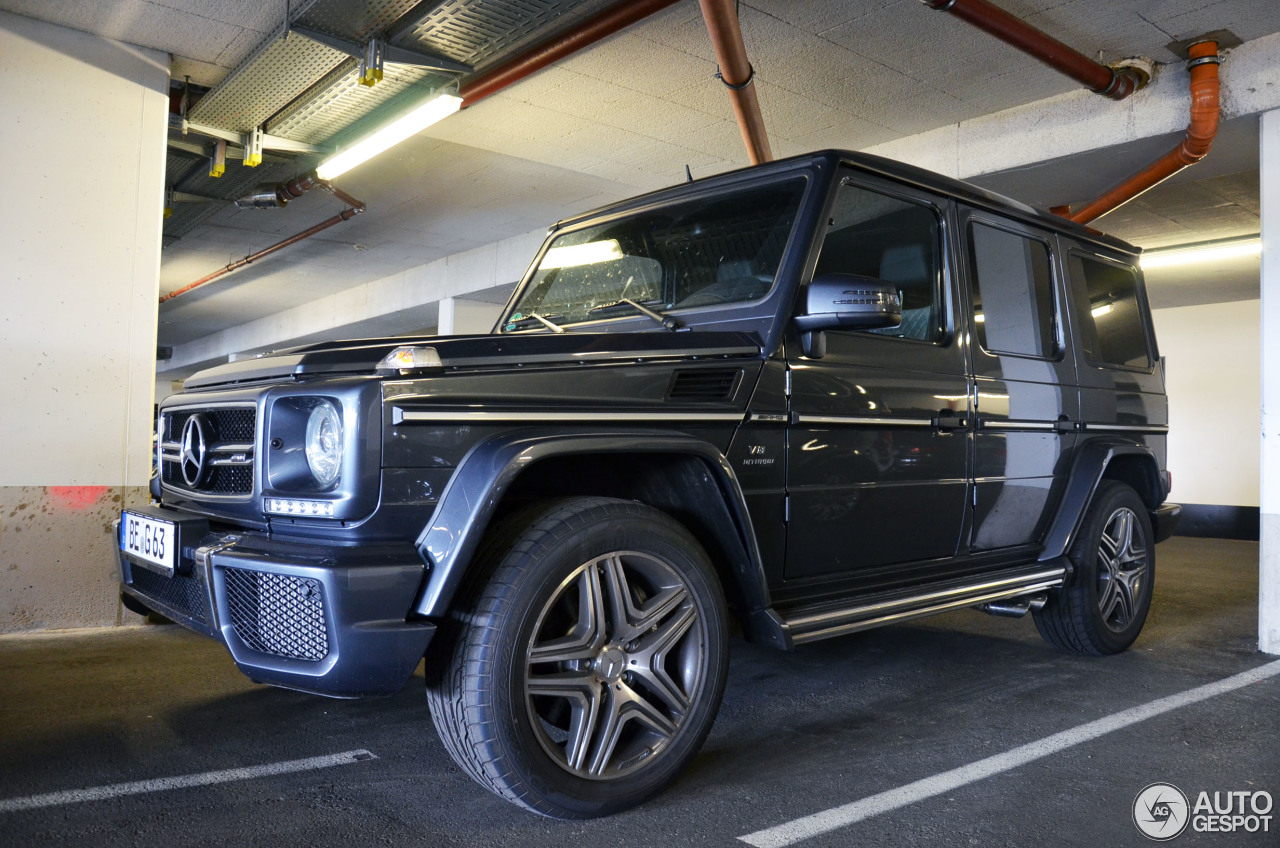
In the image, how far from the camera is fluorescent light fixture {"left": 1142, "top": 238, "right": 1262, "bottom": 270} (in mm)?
9664

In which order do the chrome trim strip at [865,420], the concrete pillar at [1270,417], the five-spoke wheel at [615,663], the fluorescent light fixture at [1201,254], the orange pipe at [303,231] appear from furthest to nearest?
the fluorescent light fixture at [1201,254] → the orange pipe at [303,231] → the concrete pillar at [1270,417] → the chrome trim strip at [865,420] → the five-spoke wheel at [615,663]

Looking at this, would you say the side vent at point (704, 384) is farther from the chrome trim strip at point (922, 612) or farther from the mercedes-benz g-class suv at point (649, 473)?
the chrome trim strip at point (922, 612)

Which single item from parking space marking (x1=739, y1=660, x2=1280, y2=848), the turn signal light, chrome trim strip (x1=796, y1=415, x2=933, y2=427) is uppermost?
Answer: the turn signal light

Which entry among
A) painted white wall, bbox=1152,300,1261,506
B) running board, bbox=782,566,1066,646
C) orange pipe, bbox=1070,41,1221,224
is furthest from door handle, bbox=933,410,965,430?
painted white wall, bbox=1152,300,1261,506

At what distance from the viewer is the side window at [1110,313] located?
428 centimetres

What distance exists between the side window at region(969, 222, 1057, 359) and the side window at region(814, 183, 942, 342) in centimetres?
27

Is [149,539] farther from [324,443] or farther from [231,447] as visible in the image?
[324,443]

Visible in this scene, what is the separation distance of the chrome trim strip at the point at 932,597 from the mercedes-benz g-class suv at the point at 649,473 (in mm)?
15

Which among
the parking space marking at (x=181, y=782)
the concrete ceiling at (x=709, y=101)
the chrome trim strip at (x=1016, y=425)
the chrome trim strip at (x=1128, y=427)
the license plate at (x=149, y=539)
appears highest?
the concrete ceiling at (x=709, y=101)

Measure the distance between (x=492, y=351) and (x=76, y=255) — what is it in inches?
149

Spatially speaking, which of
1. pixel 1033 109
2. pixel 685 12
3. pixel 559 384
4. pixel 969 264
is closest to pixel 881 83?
pixel 1033 109

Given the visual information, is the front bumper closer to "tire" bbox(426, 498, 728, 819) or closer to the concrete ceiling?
Answer: "tire" bbox(426, 498, 728, 819)

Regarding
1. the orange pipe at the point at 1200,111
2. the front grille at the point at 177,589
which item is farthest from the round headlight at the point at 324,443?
the orange pipe at the point at 1200,111

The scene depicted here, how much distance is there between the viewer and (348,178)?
8609 millimetres
